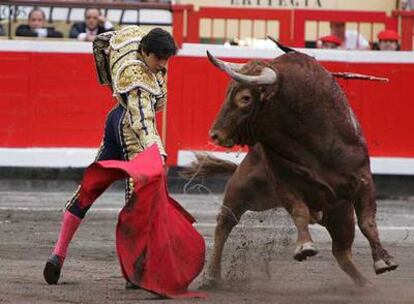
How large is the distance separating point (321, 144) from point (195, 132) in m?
5.98

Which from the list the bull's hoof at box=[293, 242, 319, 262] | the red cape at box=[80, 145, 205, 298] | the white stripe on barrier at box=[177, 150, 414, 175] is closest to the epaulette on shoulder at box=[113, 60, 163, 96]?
the red cape at box=[80, 145, 205, 298]

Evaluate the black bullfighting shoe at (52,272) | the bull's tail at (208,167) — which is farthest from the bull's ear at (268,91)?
the black bullfighting shoe at (52,272)

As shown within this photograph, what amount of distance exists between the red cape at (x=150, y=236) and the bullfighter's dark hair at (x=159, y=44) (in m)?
0.45

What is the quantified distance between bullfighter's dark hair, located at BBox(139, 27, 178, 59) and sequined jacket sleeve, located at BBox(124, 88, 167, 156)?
195mm

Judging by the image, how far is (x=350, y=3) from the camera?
14438mm

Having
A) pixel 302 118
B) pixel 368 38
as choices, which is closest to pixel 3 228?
pixel 302 118

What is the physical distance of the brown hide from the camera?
6.25 meters

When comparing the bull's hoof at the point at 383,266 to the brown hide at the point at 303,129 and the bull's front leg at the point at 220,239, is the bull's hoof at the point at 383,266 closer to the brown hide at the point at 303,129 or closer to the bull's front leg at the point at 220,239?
the brown hide at the point at 303,129

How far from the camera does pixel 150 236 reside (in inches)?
252

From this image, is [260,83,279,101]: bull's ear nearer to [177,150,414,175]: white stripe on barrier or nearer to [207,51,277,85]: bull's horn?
[207,51,277,85]: bull's horn

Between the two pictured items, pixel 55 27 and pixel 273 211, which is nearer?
pixel 273 211

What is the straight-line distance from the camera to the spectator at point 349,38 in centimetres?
1244

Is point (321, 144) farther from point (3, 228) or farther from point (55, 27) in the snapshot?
point (55, 27)

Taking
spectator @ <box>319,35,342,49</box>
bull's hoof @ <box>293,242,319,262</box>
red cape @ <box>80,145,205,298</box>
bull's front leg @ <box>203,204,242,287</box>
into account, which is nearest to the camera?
bull's hoof @ <box>293,242,319,262</box>
